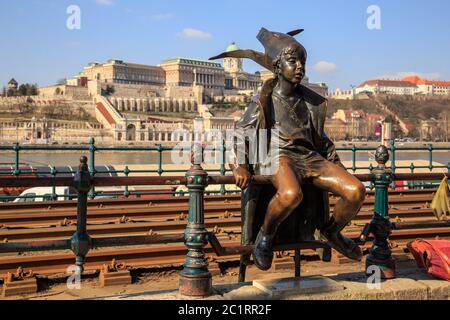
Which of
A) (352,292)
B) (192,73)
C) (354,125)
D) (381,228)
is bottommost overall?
(352,292)

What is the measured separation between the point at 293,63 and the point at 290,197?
3.52 feet

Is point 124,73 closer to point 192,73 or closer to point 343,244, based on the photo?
point 192,73

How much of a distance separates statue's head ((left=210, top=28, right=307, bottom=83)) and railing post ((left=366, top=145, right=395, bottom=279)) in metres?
0.93

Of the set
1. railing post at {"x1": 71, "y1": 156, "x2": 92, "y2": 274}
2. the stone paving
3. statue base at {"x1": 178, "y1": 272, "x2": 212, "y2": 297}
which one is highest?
railing post at {"x1": 71, "y1": 156, "x2": 92, "y2": 274}

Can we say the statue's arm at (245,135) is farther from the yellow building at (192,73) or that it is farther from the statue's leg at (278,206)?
the yellow building at (192,73)

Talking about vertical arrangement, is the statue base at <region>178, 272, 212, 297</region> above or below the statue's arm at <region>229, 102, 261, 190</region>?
below

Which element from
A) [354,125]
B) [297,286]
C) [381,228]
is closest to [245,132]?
[297,286]

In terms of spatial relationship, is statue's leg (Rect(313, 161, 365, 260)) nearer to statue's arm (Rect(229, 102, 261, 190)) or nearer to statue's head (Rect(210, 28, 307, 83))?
statue's arm (Rect(229, 102, 261, 190))

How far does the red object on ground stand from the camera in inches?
174

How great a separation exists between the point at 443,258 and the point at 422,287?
41 centimetres

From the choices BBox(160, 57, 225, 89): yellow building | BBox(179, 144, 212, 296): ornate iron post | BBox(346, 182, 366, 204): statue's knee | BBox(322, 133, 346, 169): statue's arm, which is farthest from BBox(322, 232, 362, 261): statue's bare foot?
BBox(160, 57, 225, 89): yellow building

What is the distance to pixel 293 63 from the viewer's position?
431 centimetres
